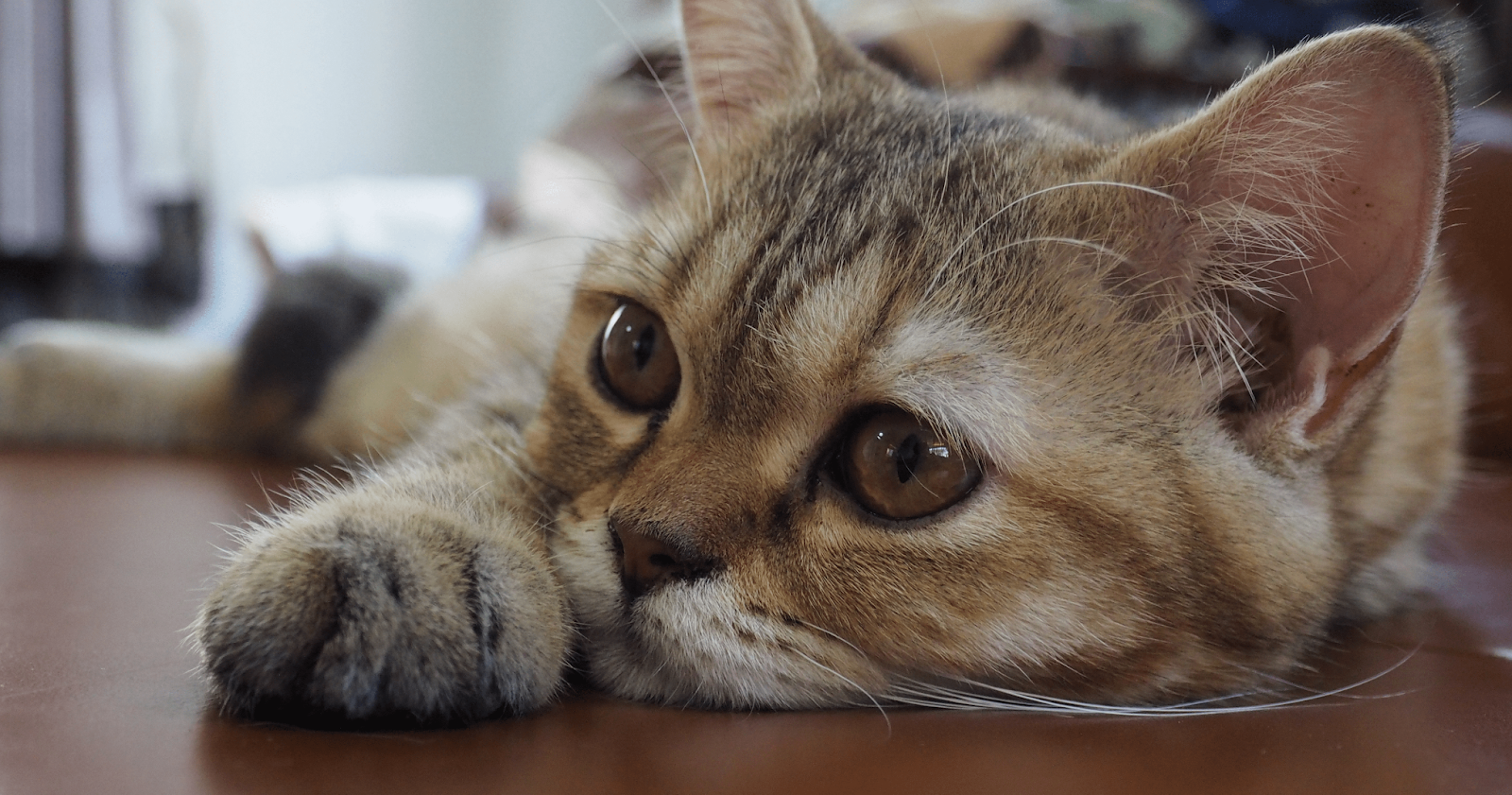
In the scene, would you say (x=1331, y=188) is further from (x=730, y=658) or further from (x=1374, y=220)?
(x=730, y=658)

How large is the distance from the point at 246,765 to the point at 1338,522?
3.07ft

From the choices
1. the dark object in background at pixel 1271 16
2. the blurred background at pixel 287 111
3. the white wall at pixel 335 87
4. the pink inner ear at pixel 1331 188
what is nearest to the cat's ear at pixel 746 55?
the pink inner ear at pixel 1331 188

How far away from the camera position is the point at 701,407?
36.7 inches

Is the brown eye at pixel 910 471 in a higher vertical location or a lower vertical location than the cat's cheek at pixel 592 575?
higher

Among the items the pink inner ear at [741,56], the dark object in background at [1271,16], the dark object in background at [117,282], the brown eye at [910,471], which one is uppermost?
the dark object in background at [1271,16]

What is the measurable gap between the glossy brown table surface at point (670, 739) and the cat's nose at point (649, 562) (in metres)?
0.10

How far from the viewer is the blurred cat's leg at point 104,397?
1.78m

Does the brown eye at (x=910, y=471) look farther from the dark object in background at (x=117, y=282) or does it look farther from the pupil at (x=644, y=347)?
the dark object in background at (x=117, y=282)

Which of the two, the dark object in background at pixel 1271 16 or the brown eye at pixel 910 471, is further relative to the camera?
the dark object in background at pixel 1271 16

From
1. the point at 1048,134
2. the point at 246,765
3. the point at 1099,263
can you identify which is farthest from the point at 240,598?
the point at 1048,134

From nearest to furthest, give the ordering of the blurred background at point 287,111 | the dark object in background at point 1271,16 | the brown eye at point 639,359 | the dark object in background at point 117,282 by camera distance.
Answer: the brown eye at point 639,359
the dark object in background at point 1271,16
the blurred background at point 287,111
the dark object in background at point 117,282

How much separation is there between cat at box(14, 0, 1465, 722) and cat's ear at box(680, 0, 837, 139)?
0.76ft

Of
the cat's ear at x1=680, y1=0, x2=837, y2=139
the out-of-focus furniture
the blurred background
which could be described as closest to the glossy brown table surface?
the out-of-focus furniture

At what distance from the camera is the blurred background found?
2.48m
